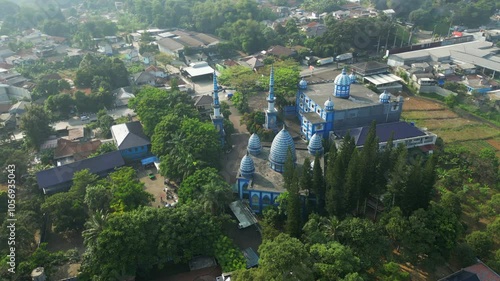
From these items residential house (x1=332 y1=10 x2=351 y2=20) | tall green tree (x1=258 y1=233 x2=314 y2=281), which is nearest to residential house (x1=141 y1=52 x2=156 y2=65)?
residential house (x1=332 y1=10 x2=351 y2=20)

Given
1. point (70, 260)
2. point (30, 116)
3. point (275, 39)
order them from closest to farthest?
point (70, 260), point (30, 116), point (275, 39)

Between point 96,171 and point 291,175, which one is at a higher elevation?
point 291,175

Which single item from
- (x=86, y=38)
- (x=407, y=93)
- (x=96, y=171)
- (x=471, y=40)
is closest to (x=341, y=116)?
(x=407, y=93)

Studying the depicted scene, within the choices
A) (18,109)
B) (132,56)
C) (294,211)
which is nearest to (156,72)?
(132,56)

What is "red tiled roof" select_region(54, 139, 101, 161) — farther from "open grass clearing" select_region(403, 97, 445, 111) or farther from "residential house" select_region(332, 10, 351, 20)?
"residential house" select_region(332, 10, 351, 20)

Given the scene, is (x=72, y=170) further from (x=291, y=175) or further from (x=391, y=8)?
(x=391, y=8)

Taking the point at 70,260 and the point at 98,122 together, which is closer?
the point at 70,260

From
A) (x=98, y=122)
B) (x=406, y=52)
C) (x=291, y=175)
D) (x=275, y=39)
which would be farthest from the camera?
(x=275, y=39)
